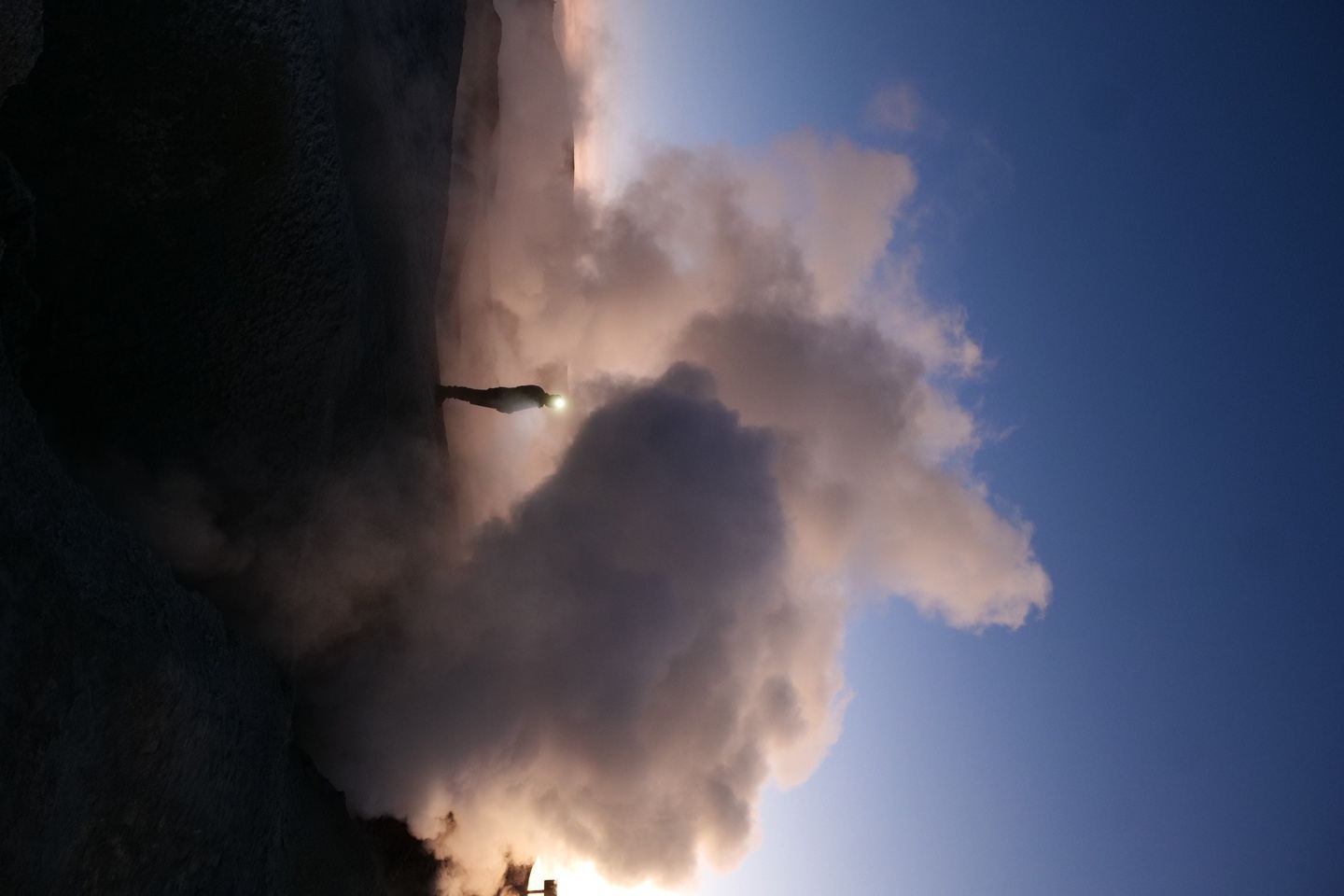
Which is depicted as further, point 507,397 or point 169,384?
point 507,397

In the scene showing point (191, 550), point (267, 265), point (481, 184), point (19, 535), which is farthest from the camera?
point (481, 184)

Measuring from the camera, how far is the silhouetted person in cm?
Answer: 997

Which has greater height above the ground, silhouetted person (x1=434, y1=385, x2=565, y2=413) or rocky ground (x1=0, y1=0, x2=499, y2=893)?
silhouetted person (x1=434, y1=385, x2=565, y2=413)

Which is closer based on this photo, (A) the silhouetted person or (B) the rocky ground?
(B) the rocky ground

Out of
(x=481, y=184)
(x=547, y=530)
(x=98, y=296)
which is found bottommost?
(x=98, y=296)

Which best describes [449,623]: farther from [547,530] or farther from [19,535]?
[19,535]

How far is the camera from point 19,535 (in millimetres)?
4059

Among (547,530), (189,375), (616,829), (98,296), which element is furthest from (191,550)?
(616,829)

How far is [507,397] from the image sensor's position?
10164mm

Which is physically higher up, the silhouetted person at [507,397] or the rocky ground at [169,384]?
the silhouetted person at [507,397]

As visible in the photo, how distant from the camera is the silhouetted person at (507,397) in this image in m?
9.97

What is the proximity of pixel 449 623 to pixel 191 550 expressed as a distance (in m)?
3.19

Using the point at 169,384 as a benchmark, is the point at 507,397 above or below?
above

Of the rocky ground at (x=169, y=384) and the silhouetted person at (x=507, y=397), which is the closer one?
the rocky ground at (x=169, y=384)
